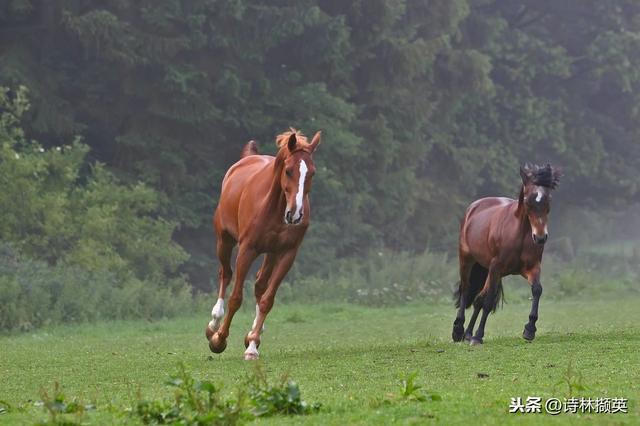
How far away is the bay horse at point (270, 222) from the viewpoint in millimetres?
13914

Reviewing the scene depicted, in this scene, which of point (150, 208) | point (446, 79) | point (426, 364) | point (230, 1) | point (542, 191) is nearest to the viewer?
point (426, 364)

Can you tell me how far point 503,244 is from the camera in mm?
16047

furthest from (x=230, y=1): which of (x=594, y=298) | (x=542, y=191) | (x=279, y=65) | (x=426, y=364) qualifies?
(x=426, y=364)

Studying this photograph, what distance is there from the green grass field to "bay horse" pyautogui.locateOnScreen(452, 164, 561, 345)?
0.54m

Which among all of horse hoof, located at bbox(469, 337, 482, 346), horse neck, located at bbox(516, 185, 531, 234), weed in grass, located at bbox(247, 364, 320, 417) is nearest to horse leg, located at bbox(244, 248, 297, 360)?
horse hoof, located at bbox(469, 337, 482, 346)

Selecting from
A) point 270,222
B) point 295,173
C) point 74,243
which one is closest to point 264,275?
point 270,222

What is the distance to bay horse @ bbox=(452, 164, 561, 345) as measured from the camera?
50.7ft

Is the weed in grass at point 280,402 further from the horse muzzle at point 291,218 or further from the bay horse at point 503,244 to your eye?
the bay horse at point 503,244

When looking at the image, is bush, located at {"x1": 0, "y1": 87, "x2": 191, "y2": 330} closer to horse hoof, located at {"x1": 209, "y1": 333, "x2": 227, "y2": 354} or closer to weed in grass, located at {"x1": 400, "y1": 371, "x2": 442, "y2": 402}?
horse hoof, located at {"x1": 209, "y1": 333, "x2": 227, "y2": 354}

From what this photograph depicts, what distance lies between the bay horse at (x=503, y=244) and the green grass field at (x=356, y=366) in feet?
1.77

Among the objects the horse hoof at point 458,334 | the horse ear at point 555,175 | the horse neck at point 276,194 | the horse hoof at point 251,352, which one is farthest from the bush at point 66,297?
the horse ear at point 555,175

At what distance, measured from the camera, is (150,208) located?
3231 cm

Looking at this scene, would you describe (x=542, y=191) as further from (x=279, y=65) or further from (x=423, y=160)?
(x=423, y=160)

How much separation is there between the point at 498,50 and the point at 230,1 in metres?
17.3
